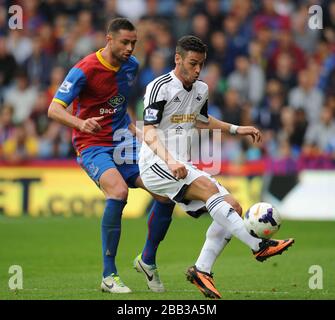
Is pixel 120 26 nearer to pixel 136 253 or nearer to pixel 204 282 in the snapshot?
pixel 204 282

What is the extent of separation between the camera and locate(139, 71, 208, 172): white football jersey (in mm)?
8328

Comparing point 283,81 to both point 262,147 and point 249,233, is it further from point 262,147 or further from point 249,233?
point 249,233

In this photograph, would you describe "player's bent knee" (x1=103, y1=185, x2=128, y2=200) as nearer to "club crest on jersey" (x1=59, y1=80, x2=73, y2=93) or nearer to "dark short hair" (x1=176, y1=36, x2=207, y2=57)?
"club crest on jersey" (x1=59, y1=80, x2=73, y2=93)

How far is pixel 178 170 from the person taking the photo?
7.91 m

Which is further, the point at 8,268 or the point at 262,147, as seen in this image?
the point at 262,147

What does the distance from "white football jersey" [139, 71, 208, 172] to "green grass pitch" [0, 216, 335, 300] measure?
130 cm

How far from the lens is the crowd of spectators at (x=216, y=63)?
17.7m

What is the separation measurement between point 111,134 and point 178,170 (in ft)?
4.74

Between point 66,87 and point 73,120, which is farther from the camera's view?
point 66,87

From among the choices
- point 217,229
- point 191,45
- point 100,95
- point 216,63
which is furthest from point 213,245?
point 216,63

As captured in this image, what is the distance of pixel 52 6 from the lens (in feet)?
Answer: 68.9

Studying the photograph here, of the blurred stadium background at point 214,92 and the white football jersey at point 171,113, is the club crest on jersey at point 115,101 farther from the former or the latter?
the blurred stadium background at point 214,92

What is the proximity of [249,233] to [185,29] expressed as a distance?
11.9 metres

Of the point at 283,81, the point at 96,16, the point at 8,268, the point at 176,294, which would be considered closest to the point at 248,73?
the point at 283,81
